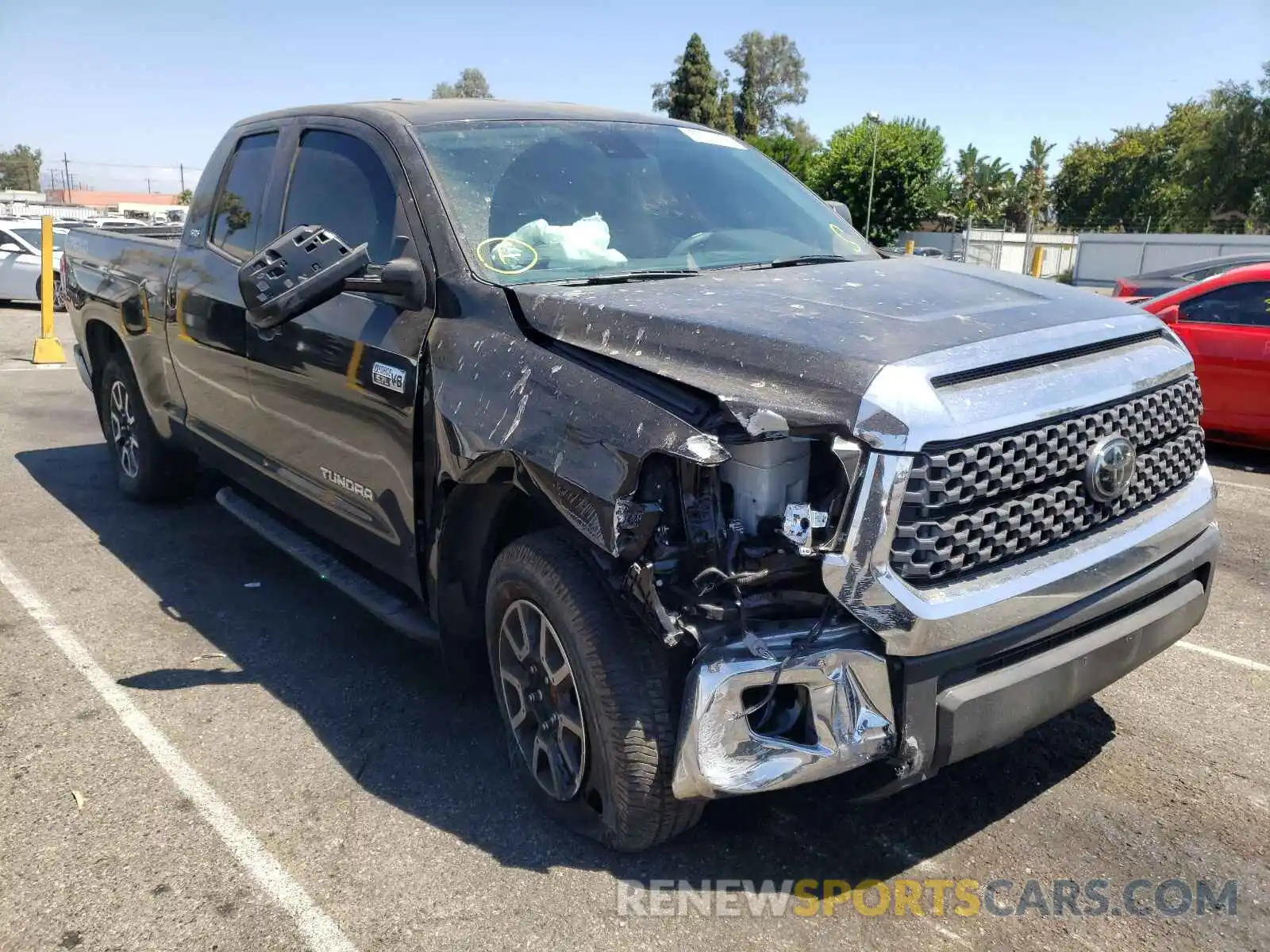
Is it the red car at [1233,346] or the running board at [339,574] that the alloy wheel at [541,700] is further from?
the red car at [1233,346]

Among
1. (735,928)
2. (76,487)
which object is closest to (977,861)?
(735,928)

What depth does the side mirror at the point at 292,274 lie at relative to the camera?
2.95 meters

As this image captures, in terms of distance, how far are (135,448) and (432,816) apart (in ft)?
13.3

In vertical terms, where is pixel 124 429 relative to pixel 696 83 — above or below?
below

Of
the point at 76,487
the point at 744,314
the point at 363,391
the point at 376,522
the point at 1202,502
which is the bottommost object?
the point at 76,487

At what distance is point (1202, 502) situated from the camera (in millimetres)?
3125

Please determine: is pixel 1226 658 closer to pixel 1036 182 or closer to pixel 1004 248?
pixel 1004 248

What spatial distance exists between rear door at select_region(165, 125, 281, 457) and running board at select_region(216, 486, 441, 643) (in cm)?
29

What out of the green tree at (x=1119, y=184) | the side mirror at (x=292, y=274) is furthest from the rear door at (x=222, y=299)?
the green tree at (x=1119, y=184)

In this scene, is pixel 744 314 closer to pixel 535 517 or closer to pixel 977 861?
pixel 535 517

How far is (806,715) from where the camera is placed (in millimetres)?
2414

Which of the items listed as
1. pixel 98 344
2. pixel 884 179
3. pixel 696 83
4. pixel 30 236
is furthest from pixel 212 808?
pixel 696 83

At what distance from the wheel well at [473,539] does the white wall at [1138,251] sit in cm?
3324

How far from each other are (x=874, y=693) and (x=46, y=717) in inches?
119
